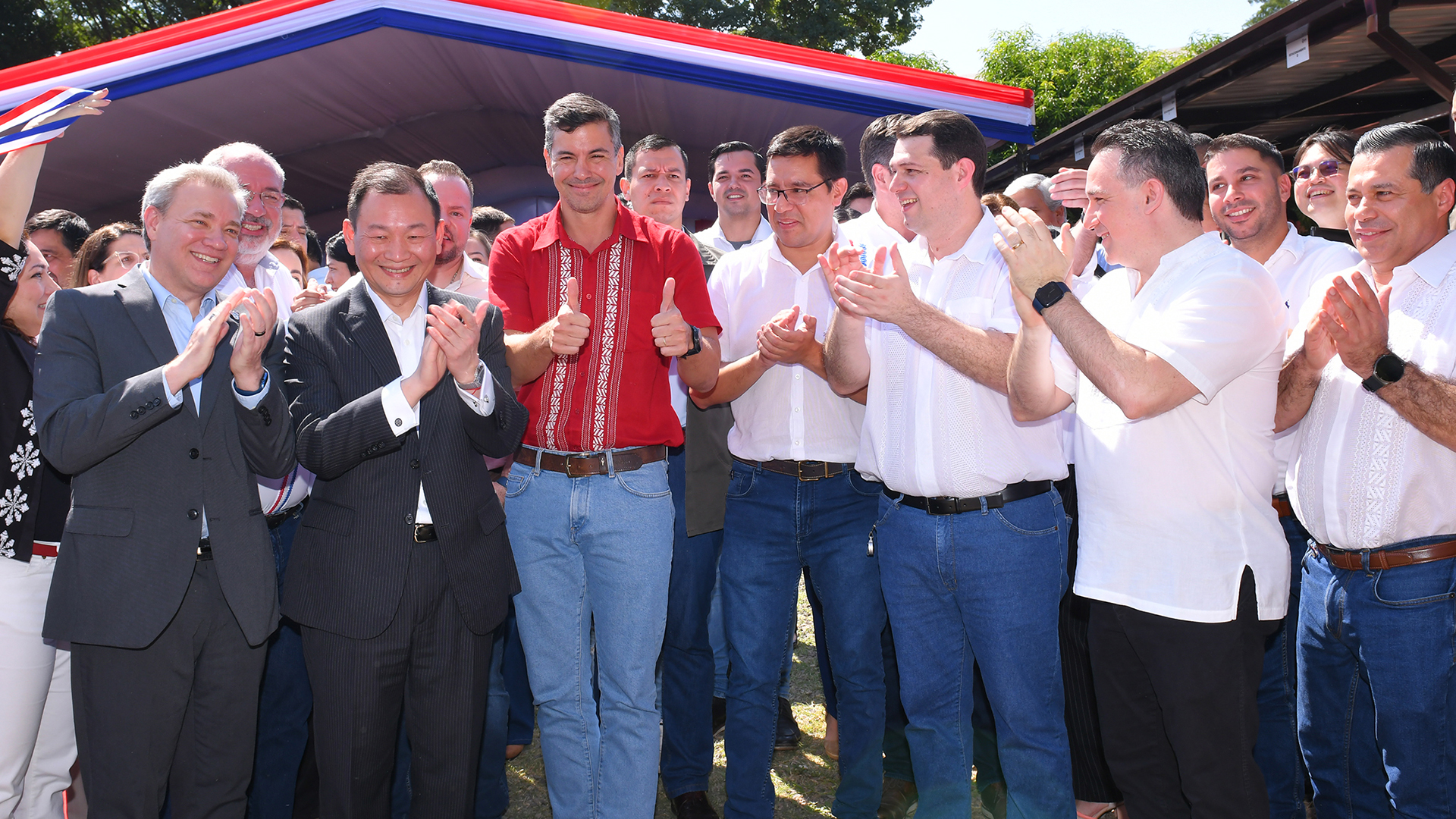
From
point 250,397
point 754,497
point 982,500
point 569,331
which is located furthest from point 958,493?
point 250,397

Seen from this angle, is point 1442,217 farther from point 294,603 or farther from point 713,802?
point 294,603

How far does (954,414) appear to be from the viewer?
112 inches

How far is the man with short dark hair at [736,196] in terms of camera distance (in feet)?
15.0

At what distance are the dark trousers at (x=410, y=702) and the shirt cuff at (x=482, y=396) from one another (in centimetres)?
44

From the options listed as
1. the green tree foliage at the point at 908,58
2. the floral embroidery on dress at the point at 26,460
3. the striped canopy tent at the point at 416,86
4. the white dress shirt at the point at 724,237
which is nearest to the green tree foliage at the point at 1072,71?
the green tree foliage at the point at 908,58

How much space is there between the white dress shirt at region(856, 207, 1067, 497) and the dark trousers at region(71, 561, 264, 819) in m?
2.04

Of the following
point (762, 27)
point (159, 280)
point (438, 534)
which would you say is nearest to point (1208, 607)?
point (438, 534)

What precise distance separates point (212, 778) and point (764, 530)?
Result: 187 centimetres

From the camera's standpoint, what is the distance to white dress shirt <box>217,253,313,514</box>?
10.3ft

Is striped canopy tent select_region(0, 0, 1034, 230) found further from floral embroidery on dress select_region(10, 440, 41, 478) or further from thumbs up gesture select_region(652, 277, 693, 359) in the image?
thumbs up gesture select_region(652, 277, 693, 359)

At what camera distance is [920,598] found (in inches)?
114

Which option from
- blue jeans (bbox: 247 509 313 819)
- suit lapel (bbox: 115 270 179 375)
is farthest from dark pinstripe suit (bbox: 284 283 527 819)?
blue jeans (bbox: 247 509 313 819)

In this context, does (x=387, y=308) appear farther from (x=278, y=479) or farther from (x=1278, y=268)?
(x=1278, y=268)

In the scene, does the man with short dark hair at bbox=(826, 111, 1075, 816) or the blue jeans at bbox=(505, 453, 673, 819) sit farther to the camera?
the blue jeans at bbox=(505, 453, 673, 819)
